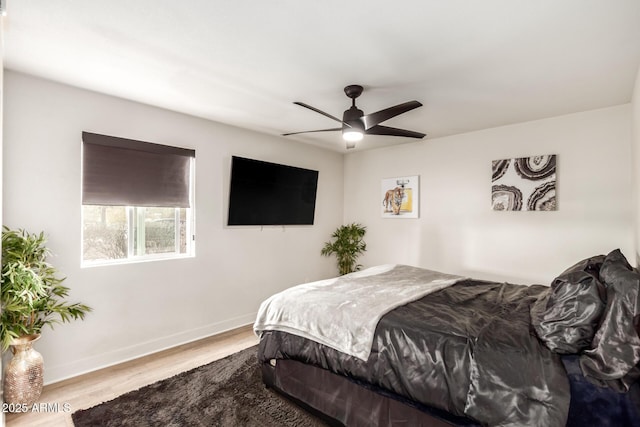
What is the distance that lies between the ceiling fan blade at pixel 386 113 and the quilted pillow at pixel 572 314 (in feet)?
4.93

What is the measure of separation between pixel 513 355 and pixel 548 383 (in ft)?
0.55

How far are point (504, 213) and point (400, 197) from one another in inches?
55.9

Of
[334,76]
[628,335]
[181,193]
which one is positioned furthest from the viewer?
[181,193]

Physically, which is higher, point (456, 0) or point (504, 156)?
point (456, 0)

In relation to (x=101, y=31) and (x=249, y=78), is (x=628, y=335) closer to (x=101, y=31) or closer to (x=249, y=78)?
(x=249, y=78)

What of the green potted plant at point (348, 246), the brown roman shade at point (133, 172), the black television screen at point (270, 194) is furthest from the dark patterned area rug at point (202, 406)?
the green potted plant at point (348, 246)

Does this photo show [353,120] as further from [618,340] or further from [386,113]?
[618,340]

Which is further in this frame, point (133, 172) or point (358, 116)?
point (133, 172)

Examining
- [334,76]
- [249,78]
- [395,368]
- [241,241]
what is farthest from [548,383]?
[241,241]

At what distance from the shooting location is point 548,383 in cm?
150

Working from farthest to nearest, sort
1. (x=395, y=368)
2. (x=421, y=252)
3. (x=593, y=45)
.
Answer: (x=421, y=252)
(x=593, y=45)
(x=395, y=368)

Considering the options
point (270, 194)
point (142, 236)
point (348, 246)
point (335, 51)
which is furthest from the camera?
point (348, 246)

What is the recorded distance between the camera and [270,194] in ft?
14.3

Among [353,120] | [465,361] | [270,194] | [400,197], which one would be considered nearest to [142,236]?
[270,194]
